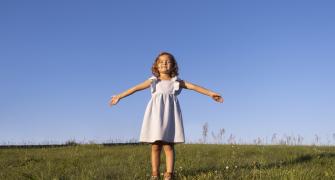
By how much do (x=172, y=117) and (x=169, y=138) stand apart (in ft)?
1.12

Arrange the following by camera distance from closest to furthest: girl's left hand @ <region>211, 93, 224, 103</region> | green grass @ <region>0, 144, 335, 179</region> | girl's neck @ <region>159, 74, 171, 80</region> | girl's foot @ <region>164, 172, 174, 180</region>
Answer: girl's foot @ <region>164, 172, 174, 180</region> < green grass @ <region>0, 144, 335, 179</region> < girl's left hand @ <region>211, 93, 224, 103</region> < girl's neck @ <region>159, 74, 171, 80</region>

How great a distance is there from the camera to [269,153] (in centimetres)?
1259

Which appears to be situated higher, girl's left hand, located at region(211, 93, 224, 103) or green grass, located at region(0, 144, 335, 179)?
girl's left hand, located at region(211, 93, 224, 103)

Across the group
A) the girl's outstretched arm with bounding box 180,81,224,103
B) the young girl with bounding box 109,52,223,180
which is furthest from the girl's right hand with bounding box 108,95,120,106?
the girl's outstretched arm with bounding box 180,81,224,103

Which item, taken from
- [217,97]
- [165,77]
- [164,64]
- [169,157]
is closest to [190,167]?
[169,157]

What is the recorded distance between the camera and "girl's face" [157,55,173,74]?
25.0ft

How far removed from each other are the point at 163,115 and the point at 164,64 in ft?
2.71

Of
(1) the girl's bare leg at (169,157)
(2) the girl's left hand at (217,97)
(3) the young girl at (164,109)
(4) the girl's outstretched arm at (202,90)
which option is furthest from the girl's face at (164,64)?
(1) the girl's bare leg at (169,157)

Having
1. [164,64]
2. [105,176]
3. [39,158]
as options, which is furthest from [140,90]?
[39,158]

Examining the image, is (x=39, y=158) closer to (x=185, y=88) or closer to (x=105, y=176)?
(x=105, y=176)

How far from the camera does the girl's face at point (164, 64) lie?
7.61 meters

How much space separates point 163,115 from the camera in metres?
7.39

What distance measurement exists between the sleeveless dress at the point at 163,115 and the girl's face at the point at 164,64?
6.2 inches

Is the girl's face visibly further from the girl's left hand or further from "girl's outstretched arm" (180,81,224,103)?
the girl's left hand
